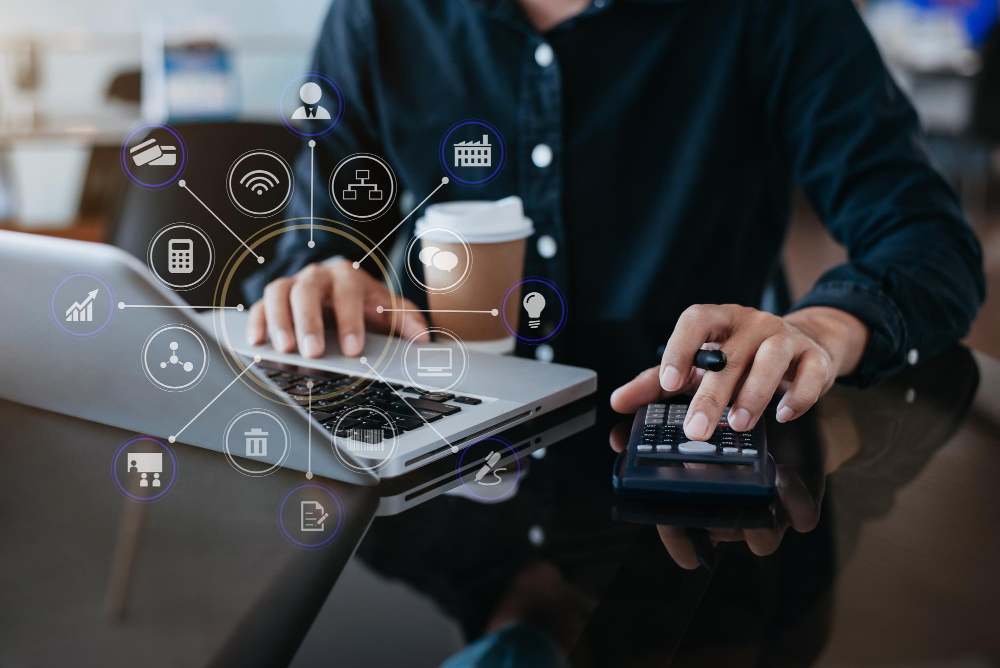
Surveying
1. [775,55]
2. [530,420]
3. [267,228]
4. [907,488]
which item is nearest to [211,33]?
[267,228]

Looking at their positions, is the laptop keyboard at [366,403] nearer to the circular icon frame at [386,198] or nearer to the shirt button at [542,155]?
the circular icon frame at [386,198]

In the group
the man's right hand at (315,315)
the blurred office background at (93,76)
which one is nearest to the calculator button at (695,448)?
the man's right hand at (315,315)

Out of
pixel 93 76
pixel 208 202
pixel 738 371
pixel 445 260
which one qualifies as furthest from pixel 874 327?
pixel 93 76

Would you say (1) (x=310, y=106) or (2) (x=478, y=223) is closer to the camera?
(2) (x=478, y=223)

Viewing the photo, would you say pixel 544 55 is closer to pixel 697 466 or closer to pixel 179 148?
pixel 179 148

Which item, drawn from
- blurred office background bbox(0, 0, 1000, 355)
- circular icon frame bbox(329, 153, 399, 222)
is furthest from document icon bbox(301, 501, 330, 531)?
blurred office background bbox(0, 0, 1000, 355)

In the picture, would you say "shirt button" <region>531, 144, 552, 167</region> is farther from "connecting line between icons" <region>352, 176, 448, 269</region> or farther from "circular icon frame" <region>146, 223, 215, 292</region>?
"circular icon frame" <region>146, 223, 215, 292</region>

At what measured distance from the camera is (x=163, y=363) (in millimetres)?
340

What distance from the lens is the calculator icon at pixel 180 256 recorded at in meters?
0.47

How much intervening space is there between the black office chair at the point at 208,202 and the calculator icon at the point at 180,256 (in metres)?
0.01

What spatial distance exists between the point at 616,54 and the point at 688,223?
0.53 feet
